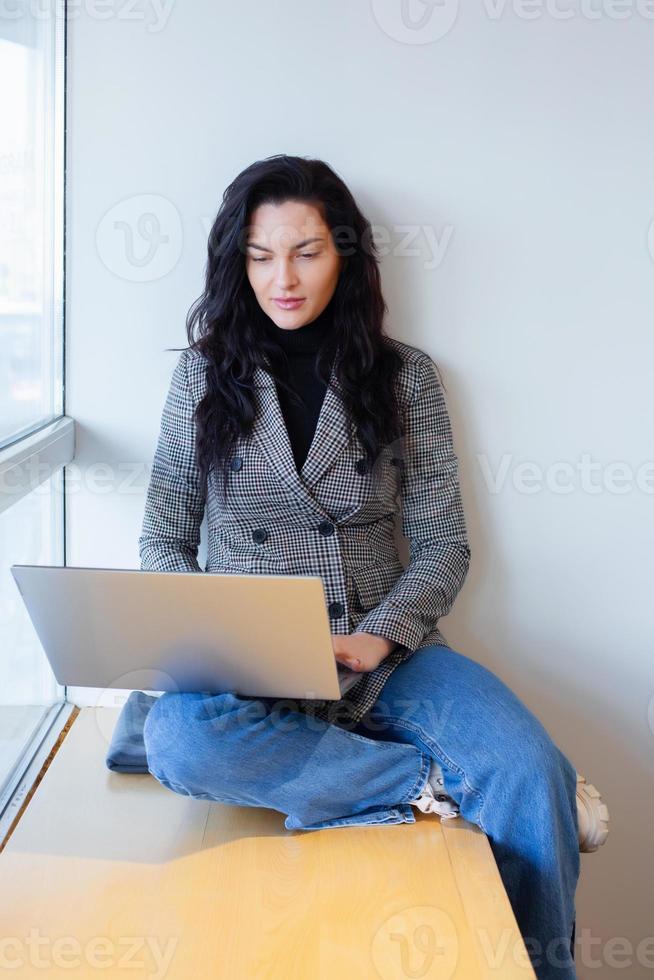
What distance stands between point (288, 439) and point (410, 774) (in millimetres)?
526

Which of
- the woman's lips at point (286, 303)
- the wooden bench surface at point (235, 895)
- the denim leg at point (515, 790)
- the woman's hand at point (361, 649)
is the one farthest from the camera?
the woman's lips at point (286, 303)

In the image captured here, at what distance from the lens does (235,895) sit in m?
1.27

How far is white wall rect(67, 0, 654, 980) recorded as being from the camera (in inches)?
65.6

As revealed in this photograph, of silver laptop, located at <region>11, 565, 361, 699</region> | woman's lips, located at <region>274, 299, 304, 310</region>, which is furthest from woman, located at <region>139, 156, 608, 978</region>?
silver laptop, located at <region>11, 565, 361, 699</region>

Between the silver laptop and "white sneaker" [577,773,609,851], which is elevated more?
the silver laptop

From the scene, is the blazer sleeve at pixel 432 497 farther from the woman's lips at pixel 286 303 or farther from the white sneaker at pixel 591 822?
the white sneaker at pixel 591 822

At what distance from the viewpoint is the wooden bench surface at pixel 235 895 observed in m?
1.15

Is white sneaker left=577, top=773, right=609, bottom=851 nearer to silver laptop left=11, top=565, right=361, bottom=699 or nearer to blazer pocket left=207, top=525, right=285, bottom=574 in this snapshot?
silver laptop left=11, top=565, right=361, bottom=699

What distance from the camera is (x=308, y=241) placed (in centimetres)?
158

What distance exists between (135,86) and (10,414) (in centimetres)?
57

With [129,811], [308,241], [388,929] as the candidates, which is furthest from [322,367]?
[388,929]

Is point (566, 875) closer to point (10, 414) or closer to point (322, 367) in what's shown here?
point (322, 367)

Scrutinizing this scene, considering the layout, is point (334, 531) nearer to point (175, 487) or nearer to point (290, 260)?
point (175, 487)

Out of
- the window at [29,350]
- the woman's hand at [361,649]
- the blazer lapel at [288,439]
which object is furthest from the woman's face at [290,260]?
the woman's hand at [361,649]
